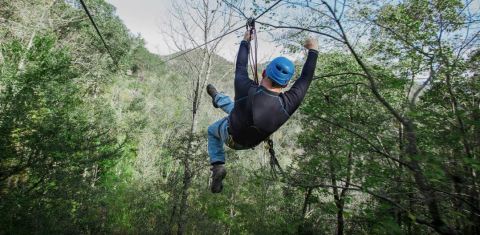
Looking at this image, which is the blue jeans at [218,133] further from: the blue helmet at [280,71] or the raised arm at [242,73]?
the blue helmet at [280,71]

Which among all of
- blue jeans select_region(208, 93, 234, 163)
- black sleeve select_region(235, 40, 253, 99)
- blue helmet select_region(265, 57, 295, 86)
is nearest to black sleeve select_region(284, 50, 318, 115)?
blue helmet select_region(265, 57, 295, 86)

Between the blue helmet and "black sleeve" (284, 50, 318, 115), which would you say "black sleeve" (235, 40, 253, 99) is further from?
"black sleeve" (284, 50, 318, 115)

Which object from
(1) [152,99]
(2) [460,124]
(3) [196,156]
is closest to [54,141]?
(3) [196,156]

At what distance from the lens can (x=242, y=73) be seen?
2621mm

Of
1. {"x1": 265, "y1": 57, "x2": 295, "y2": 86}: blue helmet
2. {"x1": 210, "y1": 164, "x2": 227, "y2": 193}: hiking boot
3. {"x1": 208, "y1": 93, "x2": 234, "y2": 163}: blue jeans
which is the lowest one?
{"x1": 210, "y1": 164, "x2": 227, "y2": 193}: hiking boot

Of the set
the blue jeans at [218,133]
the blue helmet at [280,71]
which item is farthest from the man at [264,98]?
the blue jeans at [218,133]

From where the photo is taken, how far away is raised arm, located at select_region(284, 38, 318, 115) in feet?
8.27

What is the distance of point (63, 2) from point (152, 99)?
50.3 ft

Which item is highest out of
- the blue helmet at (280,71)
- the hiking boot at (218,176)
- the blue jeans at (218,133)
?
the blue helmet at (280,71)

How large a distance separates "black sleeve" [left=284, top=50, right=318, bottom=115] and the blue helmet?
0.34 ft

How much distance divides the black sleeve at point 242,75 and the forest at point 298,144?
825 mm

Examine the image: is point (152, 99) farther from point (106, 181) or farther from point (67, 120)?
point (67, 120)

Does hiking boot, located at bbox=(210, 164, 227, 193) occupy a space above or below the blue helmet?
below

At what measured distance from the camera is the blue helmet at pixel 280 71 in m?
2.45
